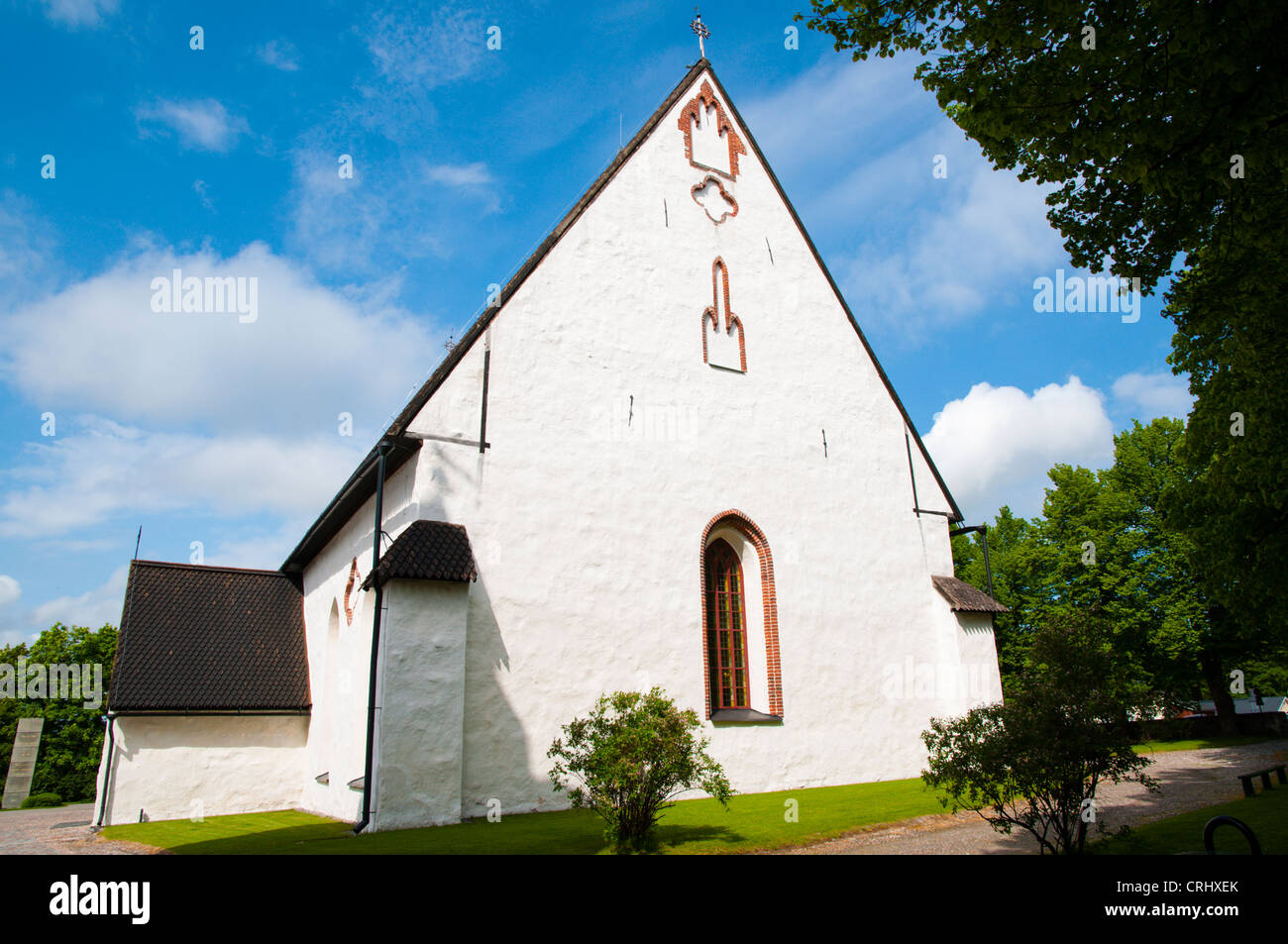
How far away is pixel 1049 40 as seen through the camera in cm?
775

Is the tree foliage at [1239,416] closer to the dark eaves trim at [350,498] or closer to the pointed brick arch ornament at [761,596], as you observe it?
the pointed brick arch ornament at [761,596]

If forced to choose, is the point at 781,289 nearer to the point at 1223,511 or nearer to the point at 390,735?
the point at 1223,511

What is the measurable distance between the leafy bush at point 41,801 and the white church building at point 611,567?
2233 cm

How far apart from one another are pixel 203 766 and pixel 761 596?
13.8m

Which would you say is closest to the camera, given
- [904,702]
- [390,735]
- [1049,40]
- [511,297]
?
[1049,40]

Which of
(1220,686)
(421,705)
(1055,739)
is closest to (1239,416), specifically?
(1055,739)

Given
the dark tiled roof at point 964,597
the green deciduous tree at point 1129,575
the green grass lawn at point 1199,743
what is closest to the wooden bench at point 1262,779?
the dark tiled roof at point 964,597

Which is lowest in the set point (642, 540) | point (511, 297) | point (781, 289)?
point (642, 540)

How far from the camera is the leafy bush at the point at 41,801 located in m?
34.2

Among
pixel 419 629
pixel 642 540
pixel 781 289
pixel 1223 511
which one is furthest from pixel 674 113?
pixel 1223 511

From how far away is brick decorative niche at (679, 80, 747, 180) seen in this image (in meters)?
18.6

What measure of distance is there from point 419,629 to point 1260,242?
11.9 m

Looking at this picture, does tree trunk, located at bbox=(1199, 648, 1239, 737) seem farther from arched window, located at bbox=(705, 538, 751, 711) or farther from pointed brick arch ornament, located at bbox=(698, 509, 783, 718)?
arched window, located at bbox=(705, 538, 751, 711)

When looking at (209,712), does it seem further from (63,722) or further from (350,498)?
(63,722)
